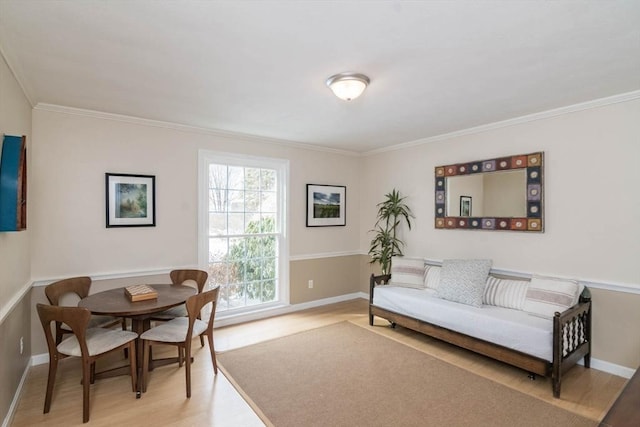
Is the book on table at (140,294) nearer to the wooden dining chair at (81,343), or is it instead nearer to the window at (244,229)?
the wooden dining chair at (81,343)

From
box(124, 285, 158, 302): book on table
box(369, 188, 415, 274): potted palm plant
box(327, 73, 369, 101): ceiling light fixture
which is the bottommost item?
box(124, 285, 158, 302): book on table

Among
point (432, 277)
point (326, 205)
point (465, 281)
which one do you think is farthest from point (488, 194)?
point (326, 205)

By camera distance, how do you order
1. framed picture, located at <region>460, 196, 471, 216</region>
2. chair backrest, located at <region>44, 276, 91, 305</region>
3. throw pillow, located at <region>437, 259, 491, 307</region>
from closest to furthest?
chair backrest, located at <region>44, 276, 91, 305</region>, throw pillow, located at <region>437, 259, 491, 307</region>, framed picture, located at <region>460, 196, 471, 216</region>

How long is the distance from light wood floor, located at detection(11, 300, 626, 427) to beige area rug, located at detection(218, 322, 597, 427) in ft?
0.46

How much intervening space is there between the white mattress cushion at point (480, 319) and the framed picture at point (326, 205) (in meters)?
1.52

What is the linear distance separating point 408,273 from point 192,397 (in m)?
2.89

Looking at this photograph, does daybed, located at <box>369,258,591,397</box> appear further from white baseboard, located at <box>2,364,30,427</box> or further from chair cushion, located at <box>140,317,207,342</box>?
white baseboard, located at <box>2,364,30,427</box>

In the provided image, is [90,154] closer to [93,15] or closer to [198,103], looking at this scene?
[198,103]

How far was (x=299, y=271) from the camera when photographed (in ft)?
16.6

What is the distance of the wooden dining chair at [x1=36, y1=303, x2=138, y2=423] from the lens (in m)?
2.36

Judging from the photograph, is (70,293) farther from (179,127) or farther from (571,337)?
(571,337)

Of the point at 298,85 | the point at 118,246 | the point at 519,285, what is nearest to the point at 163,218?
the point at 118,246

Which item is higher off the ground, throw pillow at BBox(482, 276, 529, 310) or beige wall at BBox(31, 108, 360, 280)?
beige wall at BBox(31, 108, 360, 280)

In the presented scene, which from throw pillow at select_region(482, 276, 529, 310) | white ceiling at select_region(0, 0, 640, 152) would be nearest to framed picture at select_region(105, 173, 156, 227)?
white ceiling at select_region(0, 0, 640, 152)
